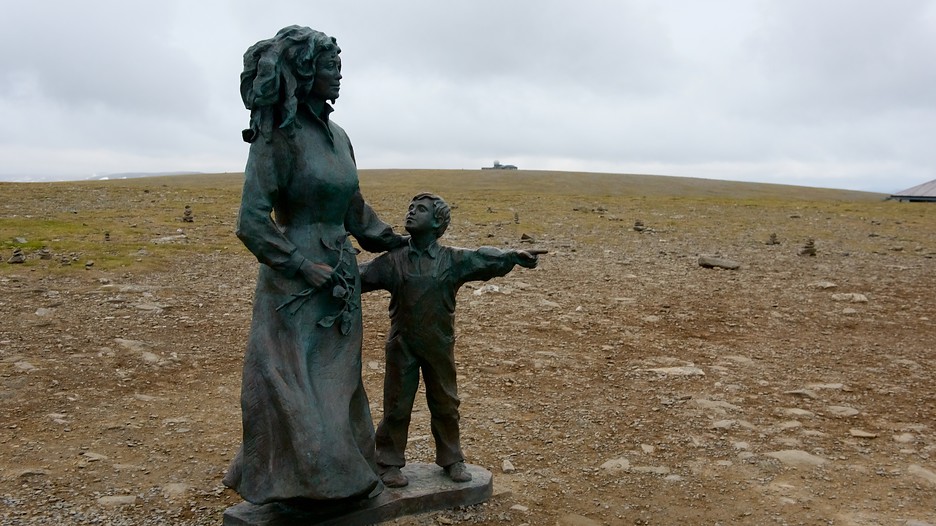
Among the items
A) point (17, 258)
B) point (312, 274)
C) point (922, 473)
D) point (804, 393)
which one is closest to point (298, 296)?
point (312, 274)

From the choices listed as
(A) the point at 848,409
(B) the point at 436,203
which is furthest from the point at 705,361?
(B) the point at 436,203

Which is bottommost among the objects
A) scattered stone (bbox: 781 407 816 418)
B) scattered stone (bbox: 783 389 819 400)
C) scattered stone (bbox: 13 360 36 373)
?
scattered stone (bbox: 781 407 816 418)

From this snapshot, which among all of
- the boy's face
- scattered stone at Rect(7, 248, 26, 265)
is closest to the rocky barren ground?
scattered stone at Rect(7, 248, 26, 265)

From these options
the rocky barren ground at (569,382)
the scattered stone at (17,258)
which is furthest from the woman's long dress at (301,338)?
the scattered stone at (17,258)

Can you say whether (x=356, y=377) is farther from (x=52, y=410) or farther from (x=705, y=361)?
(x=705, y=361)

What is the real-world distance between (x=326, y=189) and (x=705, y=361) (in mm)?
6075

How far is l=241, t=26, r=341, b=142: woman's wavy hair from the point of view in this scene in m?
4.98

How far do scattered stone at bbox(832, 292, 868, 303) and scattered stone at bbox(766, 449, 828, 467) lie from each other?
6.49 meters

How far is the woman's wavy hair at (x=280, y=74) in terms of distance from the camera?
4980mm

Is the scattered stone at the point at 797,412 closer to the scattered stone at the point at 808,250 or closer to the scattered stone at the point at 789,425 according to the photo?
the scattered stone at the point at 789,425

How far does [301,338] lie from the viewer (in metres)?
5.18

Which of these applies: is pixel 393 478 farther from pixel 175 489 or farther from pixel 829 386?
pixel 829 386

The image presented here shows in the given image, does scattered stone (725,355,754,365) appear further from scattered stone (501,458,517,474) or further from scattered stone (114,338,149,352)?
scattered stone (114,338,149,352)

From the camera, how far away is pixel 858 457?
7.20 meters
